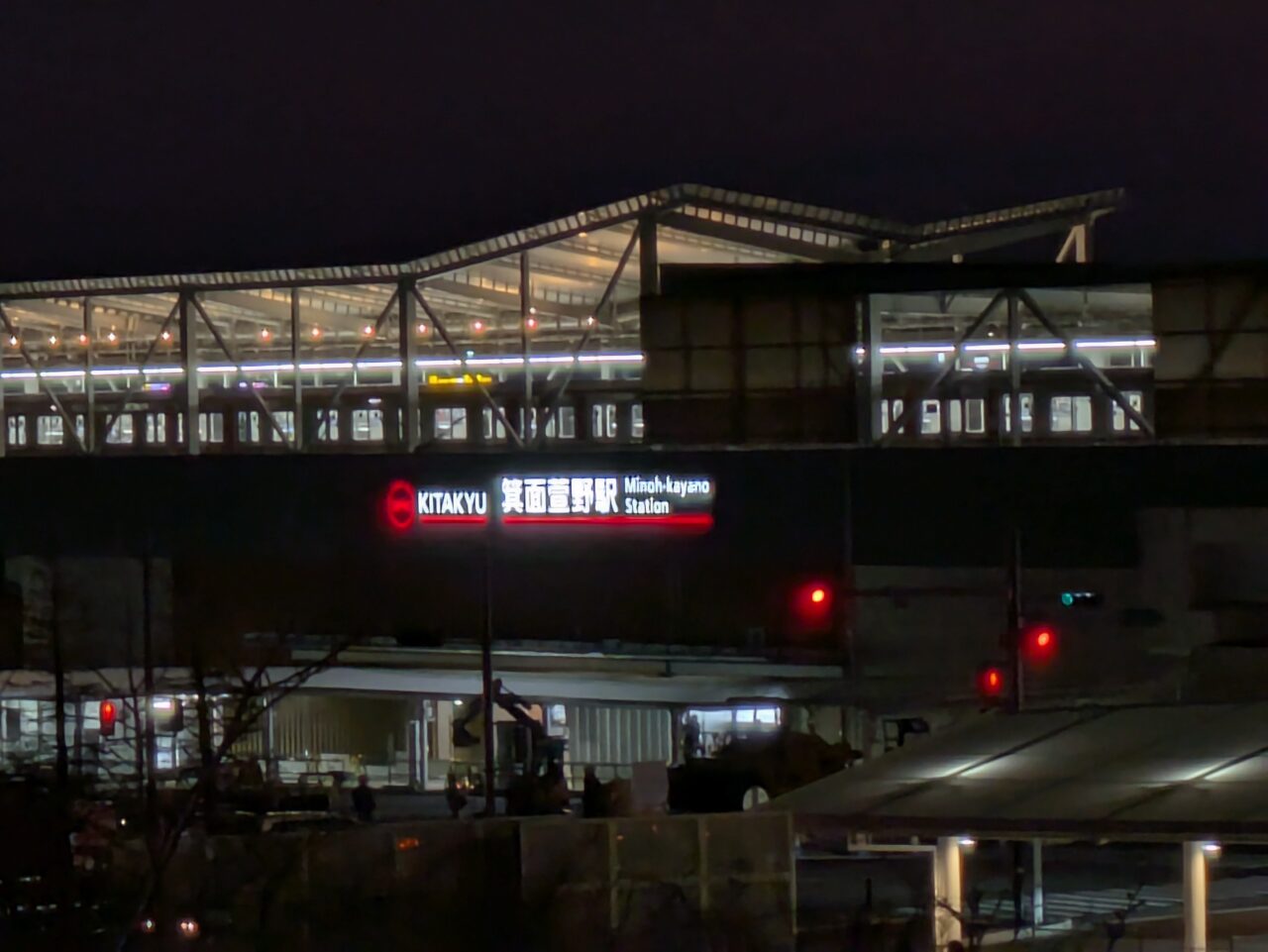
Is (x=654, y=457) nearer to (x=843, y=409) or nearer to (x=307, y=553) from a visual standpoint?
(x=843, y=409)

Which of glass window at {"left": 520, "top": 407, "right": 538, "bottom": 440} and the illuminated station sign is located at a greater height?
glass window at {"left": 520, "top": 407, "right": 538, "bottom": 440}

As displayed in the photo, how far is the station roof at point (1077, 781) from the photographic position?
9938mm

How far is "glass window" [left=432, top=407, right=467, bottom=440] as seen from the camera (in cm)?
3350

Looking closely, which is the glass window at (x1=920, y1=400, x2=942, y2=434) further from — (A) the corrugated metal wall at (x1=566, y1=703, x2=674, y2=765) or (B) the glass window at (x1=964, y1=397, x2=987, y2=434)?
(A) the corrugated metal wall at (x1=566, y1=703, x2=674, y2=765)

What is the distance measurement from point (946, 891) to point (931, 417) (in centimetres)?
2303

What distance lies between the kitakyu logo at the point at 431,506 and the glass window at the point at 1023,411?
9.00 m

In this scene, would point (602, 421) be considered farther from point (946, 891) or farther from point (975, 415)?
point (946, 891)

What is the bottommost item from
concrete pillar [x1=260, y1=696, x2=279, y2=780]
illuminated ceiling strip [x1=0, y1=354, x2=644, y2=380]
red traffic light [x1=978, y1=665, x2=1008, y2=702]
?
concrete pillar [x1=260, y1=696, x2=279, y2=780]

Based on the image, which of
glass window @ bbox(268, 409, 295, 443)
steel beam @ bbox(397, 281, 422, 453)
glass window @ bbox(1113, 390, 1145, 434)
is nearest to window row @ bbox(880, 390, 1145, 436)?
glass window @ bbox(1113, 390, 1145, 434)

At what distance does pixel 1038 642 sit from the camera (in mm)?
14656

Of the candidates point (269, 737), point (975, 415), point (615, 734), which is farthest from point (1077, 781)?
point (975, 415)

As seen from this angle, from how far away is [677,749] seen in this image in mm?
22016

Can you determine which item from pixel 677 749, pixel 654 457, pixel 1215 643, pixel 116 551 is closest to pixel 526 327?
pixel 654 457

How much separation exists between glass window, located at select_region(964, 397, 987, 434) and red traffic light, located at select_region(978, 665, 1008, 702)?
55.2 ft
